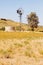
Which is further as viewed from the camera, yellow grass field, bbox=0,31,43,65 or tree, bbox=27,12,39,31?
tree, bbox=27,12,39,31

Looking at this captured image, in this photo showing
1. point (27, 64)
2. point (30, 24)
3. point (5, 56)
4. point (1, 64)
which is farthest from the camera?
point (30, 24)

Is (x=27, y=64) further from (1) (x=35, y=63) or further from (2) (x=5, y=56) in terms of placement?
(2) (x=5, y=56)

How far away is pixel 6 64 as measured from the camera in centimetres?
1405

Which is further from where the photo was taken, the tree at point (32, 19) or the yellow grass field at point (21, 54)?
the tree at point (32, 19)

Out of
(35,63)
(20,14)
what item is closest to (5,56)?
(35,63)

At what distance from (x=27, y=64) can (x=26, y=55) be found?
4.34 m

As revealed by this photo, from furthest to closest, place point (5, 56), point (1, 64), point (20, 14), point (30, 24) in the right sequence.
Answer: point (30, 24) → point (20, 14) → point (5, 56) → point (1, 64)

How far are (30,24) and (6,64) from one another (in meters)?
108

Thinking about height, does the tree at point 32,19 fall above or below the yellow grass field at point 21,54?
below

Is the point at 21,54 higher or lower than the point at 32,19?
higher

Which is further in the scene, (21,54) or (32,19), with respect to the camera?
(32,19)

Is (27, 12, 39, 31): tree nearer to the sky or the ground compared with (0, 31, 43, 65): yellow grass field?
nearer to the ground

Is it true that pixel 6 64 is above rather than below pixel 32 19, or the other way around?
above

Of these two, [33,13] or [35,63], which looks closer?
[35,63]
